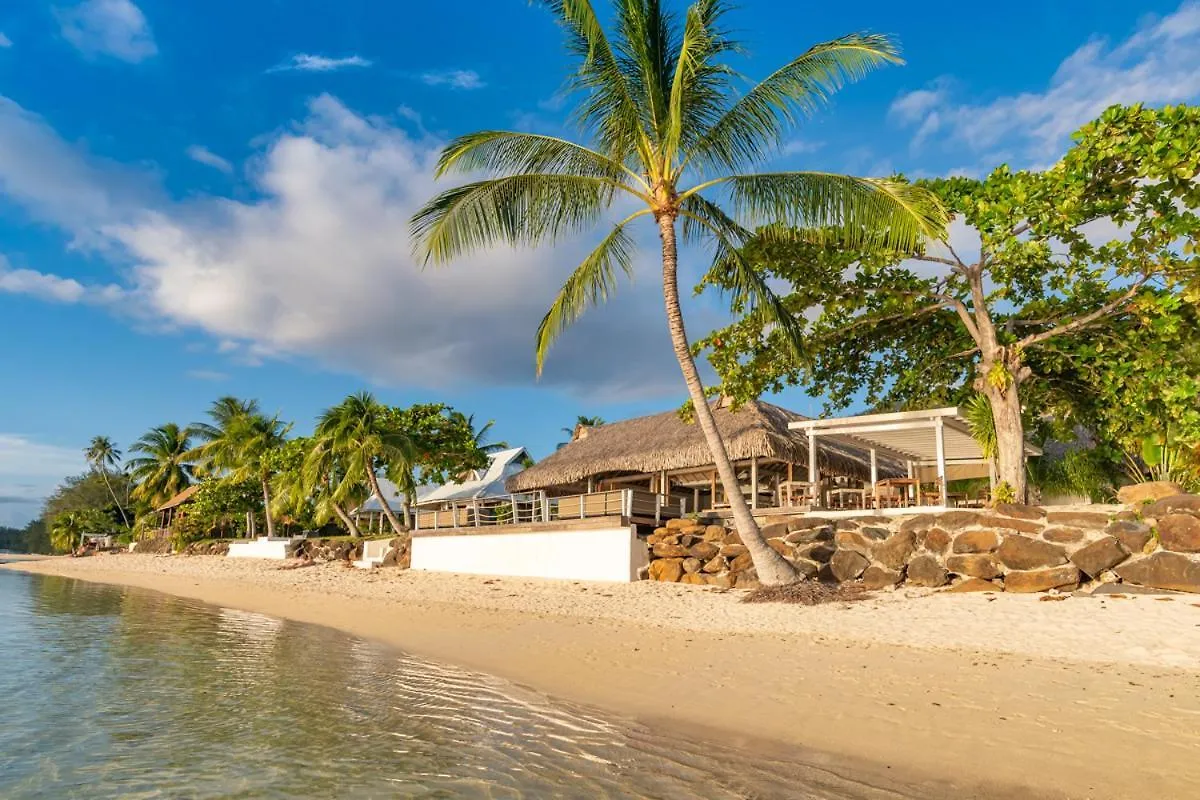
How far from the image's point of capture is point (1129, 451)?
42.3 feet

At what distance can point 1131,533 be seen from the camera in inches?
371

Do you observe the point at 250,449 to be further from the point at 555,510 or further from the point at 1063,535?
the point at 1063,535

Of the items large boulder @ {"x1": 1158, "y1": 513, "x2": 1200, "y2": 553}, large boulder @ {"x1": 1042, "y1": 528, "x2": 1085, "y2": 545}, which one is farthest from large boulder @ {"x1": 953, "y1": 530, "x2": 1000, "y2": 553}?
large boulder @ {"x1": 1158, "y1": 513, "x2": 1200, "y2": 553}

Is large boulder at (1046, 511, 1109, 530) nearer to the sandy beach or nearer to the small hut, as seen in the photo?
the sandy beach

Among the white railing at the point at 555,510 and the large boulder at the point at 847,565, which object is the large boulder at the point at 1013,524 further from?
the white railing at the point at 555,510

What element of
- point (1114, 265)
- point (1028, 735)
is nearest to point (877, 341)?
point (1114, 265)

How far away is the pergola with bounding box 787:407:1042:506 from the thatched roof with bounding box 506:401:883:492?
0.95 m

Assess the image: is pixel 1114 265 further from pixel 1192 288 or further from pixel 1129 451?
pixel 1129 451

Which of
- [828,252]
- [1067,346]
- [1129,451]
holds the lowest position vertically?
[1129,451]

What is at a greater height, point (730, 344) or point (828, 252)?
point (828, 252)

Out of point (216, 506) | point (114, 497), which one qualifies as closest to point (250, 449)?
point (216, 506)

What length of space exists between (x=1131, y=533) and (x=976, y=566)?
5.97ft

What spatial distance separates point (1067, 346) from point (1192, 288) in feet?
7.95

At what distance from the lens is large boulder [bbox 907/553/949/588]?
34.7 feet
